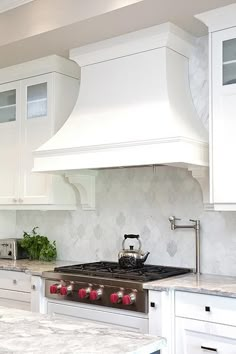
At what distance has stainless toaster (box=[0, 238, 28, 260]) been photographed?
4230mm

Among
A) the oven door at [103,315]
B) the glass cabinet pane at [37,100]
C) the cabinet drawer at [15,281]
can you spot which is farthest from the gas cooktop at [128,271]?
the glass cabinet pane at [37,100]

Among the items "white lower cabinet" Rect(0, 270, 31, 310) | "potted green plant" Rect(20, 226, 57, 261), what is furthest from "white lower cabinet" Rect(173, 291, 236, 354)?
"potted green plant" Rect(20, 226, 57, 261)

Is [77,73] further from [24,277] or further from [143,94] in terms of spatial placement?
[24,277]

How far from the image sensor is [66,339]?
1.52 m

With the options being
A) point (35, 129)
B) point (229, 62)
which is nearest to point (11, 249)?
point (35, 129)

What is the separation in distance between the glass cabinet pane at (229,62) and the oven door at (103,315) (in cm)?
156

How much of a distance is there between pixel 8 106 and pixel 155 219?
1.75 metres

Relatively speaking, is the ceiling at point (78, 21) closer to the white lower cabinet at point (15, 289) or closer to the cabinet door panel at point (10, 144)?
the cabinet door panel at point (10, 144)

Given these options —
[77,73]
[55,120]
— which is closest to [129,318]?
[55,120]

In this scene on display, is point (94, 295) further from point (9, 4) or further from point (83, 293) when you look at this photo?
point (9, 4)

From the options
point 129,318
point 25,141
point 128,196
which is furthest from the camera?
A: point 25,141

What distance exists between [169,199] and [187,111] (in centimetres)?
70

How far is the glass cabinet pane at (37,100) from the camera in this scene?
392 cm

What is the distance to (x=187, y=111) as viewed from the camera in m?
3.22
